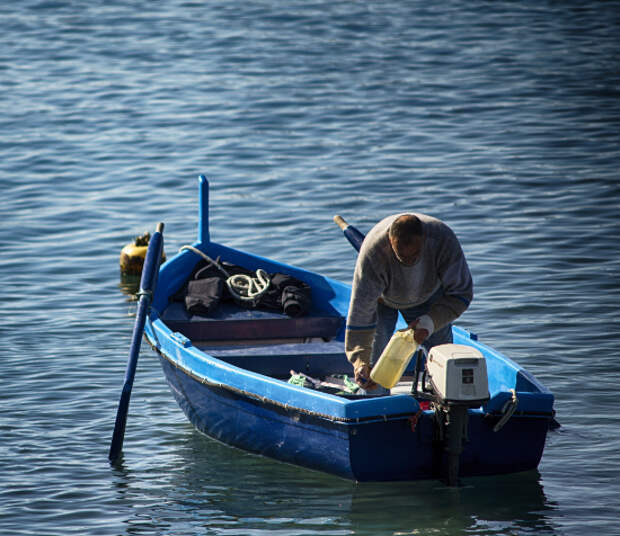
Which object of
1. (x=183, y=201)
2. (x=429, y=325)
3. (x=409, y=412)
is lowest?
(x=183, y=201)

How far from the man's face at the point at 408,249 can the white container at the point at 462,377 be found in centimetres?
69

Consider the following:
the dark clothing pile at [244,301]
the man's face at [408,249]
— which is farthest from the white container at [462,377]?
the dark clothing pile at [244,301]

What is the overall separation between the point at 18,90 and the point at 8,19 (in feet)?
25.3

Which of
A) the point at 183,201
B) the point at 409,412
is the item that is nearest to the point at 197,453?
the point at 409,412

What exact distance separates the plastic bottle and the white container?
0.28 metres

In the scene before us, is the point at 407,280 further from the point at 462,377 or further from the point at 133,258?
the point at 133,258

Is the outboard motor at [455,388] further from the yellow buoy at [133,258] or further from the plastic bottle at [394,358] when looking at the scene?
the yellow buoy at [133,258]

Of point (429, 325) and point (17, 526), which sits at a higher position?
point (429, 325)

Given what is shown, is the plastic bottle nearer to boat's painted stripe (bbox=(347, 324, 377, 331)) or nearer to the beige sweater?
the beige sweater

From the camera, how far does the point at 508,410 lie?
314 inches

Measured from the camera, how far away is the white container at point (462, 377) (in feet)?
25.0

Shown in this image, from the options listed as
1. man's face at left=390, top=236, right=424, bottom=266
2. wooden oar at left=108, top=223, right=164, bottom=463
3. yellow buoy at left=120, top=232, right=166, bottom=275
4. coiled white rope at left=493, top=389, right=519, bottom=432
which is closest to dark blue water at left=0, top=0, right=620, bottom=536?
wooden oar at left=108, top=223, right=164, bottom=463

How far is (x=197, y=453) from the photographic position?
31.4 ft

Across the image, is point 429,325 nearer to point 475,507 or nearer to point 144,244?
point 475,507
